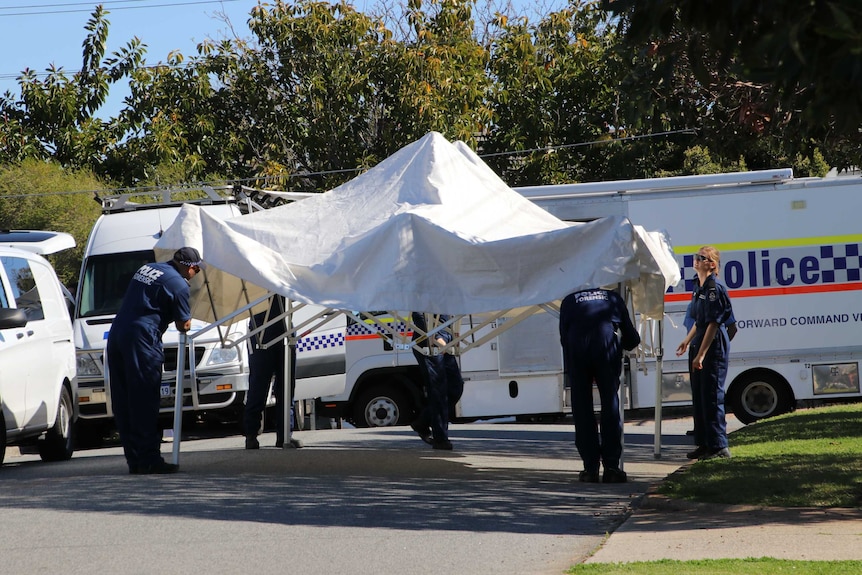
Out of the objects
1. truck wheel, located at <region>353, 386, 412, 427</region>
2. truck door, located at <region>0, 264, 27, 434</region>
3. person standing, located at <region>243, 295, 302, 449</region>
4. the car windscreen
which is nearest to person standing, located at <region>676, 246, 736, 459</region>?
person standing, located at <region>243, 295, 302, 449</region>

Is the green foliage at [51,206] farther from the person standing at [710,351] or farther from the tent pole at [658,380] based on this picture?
the person standing at [710,351]

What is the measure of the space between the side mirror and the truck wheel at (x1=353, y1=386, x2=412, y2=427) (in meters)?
6.85

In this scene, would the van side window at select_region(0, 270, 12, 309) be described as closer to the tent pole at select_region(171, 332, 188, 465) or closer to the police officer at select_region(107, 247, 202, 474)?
the police officer at select_region(107, 247, 202, 474)

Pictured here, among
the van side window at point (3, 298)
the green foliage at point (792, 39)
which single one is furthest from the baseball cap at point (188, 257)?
the green foliage at point (792, 39)

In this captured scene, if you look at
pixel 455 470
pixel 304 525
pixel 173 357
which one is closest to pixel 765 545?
pixel 304 525

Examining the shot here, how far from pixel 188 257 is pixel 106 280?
18.4ft

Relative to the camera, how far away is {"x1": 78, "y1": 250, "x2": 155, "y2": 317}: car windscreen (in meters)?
14.8

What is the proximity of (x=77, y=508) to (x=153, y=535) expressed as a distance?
123 cm

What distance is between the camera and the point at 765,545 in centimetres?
661

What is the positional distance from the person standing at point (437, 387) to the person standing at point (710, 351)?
2.44 m

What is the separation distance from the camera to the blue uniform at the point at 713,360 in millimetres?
10922

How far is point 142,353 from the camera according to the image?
9695 millimetres

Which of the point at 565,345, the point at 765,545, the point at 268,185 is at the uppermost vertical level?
the point at 268,185

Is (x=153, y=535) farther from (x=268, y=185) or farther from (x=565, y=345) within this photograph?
(x=268, y=185)
